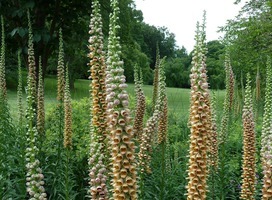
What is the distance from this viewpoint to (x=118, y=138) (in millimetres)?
2488

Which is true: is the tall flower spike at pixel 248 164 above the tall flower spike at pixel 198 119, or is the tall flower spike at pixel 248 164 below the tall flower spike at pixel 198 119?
below

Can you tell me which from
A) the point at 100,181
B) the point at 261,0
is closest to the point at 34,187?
the point at 100,181

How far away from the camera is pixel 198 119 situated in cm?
320

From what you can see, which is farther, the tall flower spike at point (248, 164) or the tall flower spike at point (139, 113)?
the tall flower spike at point (139, 113)

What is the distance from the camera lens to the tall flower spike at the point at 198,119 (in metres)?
Result: 3.15

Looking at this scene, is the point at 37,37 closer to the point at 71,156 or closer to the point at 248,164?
the point at 71,156

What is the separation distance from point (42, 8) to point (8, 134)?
4300mm

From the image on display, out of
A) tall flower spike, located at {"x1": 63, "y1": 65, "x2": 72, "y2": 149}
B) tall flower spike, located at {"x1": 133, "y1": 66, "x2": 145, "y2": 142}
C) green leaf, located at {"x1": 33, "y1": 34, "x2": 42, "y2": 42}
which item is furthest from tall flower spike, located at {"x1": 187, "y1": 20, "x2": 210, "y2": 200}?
green leaf, located at {"x1": 33, "y1": 34, "x2": 42, "y2": 42}

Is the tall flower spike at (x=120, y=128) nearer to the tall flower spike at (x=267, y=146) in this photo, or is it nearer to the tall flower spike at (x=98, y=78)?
the tall flower spike at (x=98, y=78)

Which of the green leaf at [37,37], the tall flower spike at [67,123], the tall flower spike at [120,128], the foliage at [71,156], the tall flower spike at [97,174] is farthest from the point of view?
the green leaf at [37,37]

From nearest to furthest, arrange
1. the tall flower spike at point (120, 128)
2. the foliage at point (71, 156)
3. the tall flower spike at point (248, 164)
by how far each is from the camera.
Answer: the tall flower spike at point (120, 128)
the tall flower spike at point (248, 164)
the foliage at point (71, 156)

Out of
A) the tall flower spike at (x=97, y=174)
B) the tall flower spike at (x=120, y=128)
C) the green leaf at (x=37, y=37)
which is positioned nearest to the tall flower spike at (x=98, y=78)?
the tall flower spike at (x=97, y=174)

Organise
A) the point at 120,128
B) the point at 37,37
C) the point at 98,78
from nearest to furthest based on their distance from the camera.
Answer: the point at 120,128, the point at 98,78, the point at 37,37

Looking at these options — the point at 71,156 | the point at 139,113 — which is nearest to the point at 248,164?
the point at 139,113
